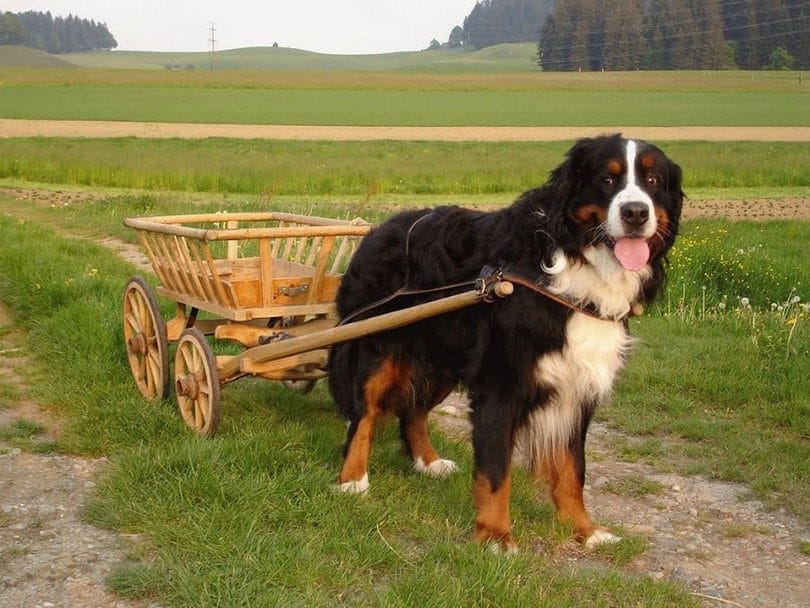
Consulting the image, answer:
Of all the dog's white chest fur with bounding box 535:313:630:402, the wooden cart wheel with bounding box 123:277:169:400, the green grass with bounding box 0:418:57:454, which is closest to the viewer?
the dog's white chest fur with bounding box 535:313:630:402

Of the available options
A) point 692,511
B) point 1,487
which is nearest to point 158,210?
point 1,487

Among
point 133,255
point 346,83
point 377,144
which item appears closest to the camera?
point 133,255

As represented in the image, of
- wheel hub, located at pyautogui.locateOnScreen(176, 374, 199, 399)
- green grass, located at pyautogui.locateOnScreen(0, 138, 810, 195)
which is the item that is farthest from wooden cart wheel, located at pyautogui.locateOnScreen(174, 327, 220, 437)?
green grass, located at pyautogui.locateOnScreen(0, 138, 810, 195)

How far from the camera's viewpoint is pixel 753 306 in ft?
33.8

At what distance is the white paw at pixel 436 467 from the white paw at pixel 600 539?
38.8 inches

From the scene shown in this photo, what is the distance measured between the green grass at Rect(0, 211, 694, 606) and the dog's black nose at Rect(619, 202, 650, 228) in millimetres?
1439

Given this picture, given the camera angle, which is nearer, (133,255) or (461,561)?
(461,561)

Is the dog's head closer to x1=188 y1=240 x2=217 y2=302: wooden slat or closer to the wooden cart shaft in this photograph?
the wooden cart shaft

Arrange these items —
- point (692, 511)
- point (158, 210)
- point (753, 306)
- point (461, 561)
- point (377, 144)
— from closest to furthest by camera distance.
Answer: point (461, 561), point (692, 511), point (753, 306), point (158, 210), point (377, 144)

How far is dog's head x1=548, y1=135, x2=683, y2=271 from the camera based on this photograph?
12.7 ft

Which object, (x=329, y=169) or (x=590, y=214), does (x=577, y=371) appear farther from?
(x=329, y=169)

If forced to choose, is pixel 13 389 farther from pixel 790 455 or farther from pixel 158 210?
pixel 158 210

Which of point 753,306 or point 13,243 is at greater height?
point 13,243

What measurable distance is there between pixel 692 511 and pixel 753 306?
5.71m
